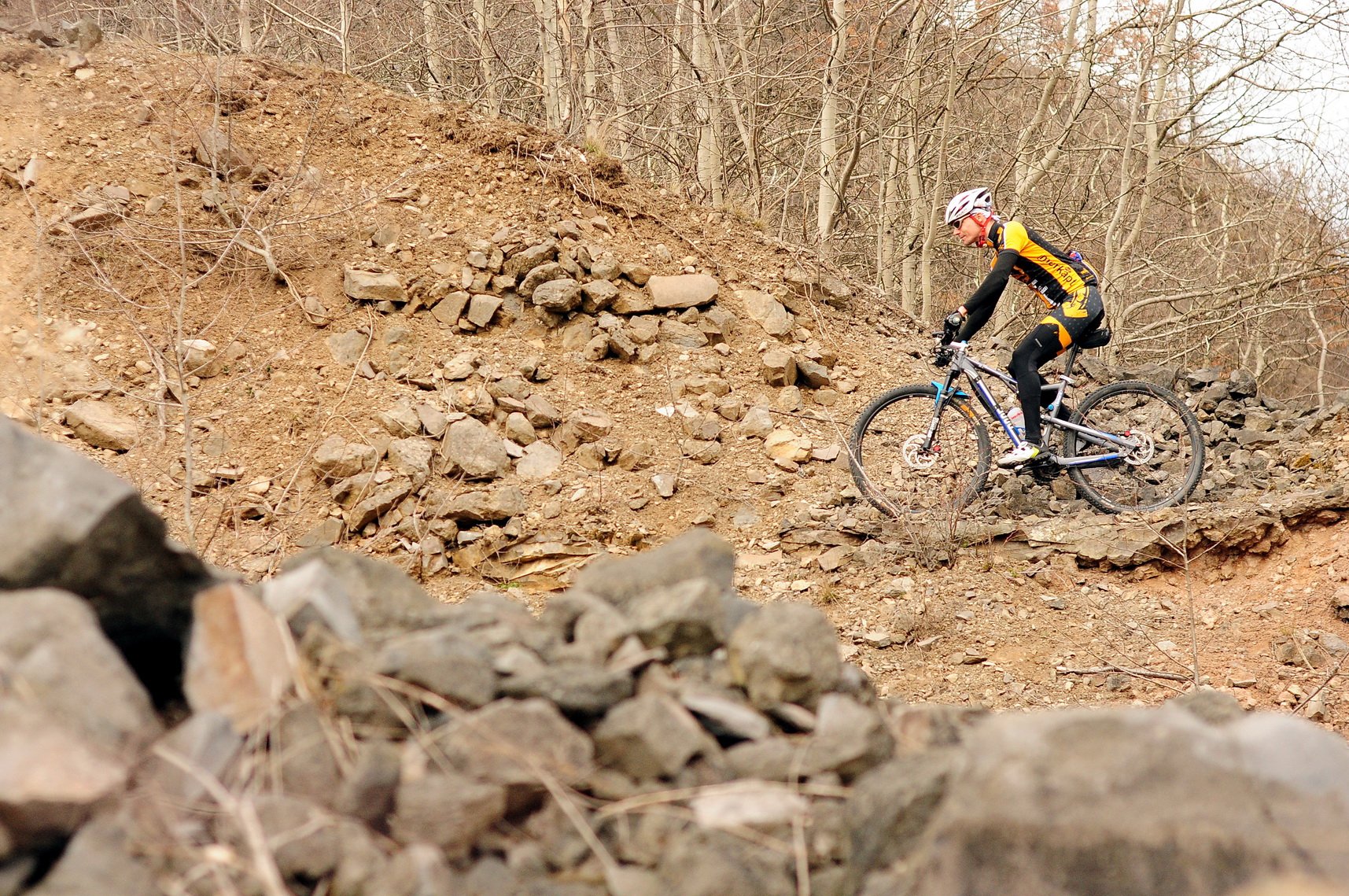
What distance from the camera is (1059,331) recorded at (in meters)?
6.71

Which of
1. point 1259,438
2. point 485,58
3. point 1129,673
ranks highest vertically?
point 485,58

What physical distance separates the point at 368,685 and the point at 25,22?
11.6m

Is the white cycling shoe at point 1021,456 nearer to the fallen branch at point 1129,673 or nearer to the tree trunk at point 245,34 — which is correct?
the fallen branch at point 1129,673

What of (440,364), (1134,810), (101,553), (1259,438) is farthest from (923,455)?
(101,553)

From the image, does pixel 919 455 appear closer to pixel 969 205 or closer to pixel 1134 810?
pixel 969 205

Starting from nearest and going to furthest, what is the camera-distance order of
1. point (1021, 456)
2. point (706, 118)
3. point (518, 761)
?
point (518, 761) < point (1021, 456) < point (706, 118)

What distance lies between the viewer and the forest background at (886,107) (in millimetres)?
10641

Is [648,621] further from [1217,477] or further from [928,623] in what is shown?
[1217,477]

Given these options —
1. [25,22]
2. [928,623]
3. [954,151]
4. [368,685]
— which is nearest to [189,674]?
[368,685]

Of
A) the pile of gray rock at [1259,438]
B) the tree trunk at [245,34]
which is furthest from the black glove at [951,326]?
the tree trunk at [245,34]

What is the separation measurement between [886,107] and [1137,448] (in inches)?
286

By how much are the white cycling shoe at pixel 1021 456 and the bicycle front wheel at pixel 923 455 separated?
142mm

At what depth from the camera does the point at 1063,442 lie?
704cm

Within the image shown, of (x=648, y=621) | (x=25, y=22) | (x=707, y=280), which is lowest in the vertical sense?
(x=648, y=621)
